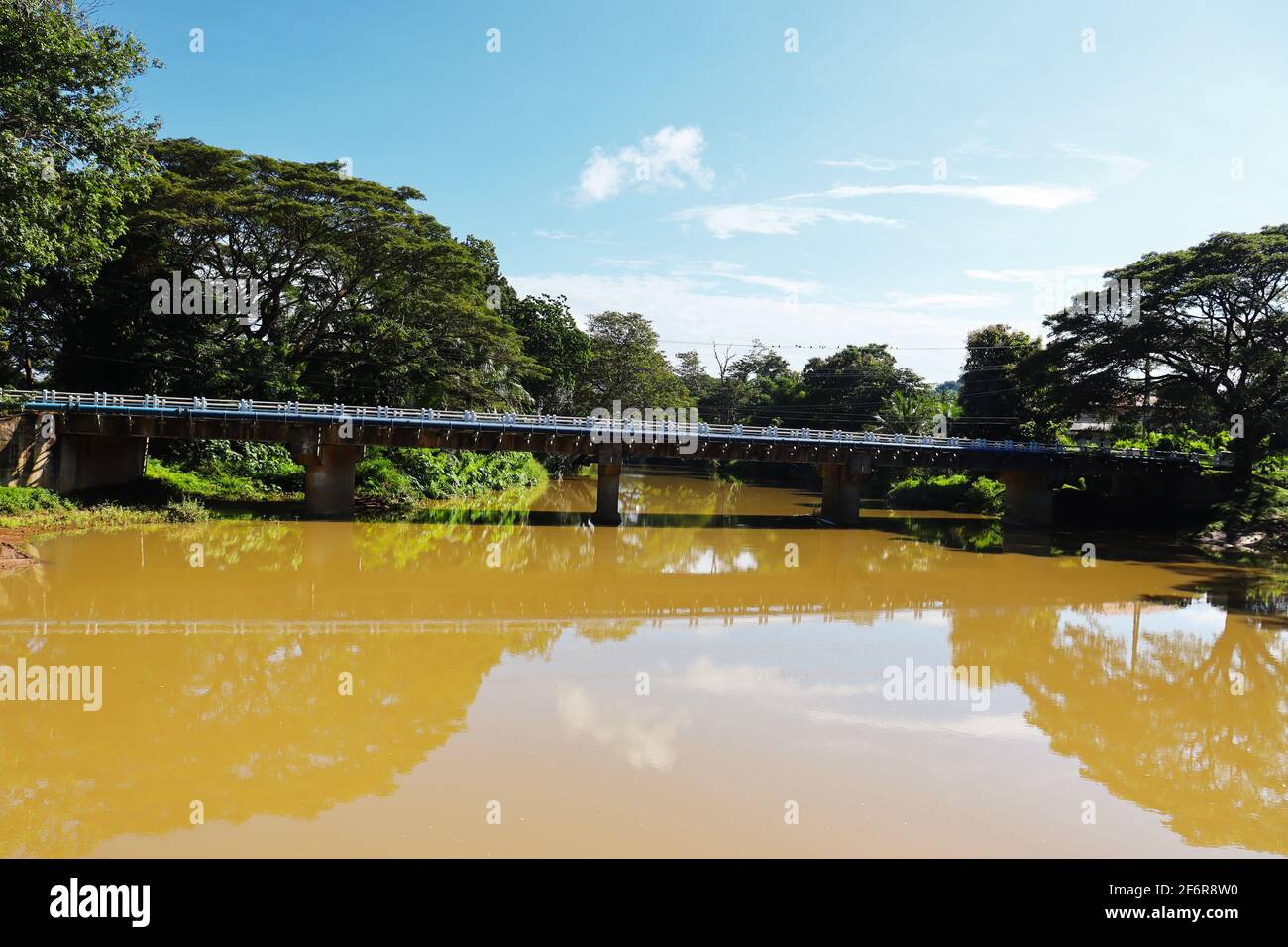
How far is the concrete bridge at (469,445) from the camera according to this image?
2736 cm

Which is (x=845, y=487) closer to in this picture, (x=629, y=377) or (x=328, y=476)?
(x=328, y=476)

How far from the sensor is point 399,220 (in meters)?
34.6

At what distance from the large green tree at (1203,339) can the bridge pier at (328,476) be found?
3187 cm

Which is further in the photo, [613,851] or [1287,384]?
[1287,384]

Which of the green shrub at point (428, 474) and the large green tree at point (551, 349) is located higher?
the large green tree at point (551, 349)

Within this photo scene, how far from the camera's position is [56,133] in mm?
20141

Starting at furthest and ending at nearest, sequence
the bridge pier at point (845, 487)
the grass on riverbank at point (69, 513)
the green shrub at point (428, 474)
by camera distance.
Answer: the green shrub at point (428, 474) → the bridge pier at point (845, 487) → the grass on riverbank at point (69, 513)

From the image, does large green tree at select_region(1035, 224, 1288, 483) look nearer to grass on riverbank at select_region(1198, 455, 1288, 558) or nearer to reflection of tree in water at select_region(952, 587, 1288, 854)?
grass on riverbank at select_region(1198, 455, 1288, 558)

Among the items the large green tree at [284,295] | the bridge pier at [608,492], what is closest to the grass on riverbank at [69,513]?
the large green tree at [284,295]

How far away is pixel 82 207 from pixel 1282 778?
1036 inches

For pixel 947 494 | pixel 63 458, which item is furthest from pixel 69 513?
pixel 947 494

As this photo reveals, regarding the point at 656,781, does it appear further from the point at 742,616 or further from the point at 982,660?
the point at 742,616

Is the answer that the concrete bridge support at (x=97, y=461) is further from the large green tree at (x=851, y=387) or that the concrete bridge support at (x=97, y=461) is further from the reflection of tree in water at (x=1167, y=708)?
the large green tree at (x=851, y=387)
